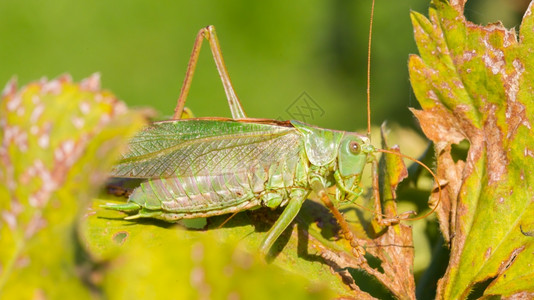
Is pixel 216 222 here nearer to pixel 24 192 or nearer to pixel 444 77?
pixel 444 77

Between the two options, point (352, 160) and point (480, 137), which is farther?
point (352, 160)

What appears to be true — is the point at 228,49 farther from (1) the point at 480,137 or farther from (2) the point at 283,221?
(1) the point at 480,137

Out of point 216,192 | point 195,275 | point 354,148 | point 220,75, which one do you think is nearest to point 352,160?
point 354,148

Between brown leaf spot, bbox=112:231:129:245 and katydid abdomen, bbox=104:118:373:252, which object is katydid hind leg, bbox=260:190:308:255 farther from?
brown leaf spot, bbox=112:231:129:245

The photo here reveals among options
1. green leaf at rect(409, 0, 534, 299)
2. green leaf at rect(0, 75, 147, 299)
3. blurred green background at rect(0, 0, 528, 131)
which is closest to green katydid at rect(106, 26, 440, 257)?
green leaf at rect(409, 0, 534, 299)

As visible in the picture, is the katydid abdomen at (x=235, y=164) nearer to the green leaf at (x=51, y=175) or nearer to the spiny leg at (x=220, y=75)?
the spiny leg at (x=220, y=75)

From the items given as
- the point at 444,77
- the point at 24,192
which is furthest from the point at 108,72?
the point at 24,192
